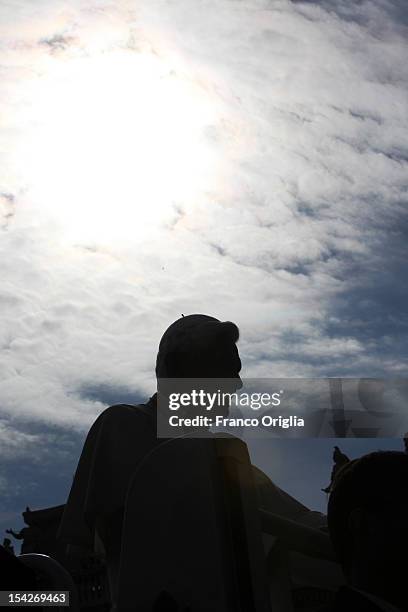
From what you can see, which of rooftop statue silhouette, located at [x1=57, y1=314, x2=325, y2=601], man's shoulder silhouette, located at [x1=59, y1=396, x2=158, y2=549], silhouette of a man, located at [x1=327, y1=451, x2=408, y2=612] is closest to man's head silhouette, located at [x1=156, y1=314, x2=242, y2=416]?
rooftop statue silhouette, located at [x1=57, y1=314, x2=325, y2=601]

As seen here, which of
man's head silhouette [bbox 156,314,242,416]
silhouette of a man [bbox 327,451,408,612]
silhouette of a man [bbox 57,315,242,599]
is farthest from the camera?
man's head silhouette [bbox 156,314,242,416]

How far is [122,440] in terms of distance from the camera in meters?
3.74

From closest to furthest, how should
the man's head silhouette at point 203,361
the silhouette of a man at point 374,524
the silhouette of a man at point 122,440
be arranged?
the silhouette of a man at point 374,524
the silhouette of a man at point 122,440
the man's head silhouette at point 203,361

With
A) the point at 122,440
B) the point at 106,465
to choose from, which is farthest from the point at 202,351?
the point at 106,465

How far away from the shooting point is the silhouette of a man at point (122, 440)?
3568 mm

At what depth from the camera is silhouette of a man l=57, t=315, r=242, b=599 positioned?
140 inches

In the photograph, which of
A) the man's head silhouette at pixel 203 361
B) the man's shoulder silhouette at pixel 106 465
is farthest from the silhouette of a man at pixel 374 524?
the man's shoulder silhouette at pixel 106 465

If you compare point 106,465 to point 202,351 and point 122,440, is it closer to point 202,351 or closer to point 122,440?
point 122,440

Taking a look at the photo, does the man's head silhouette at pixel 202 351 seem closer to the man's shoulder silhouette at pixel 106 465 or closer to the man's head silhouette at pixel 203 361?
the man's head silhouette at pixel 203 361

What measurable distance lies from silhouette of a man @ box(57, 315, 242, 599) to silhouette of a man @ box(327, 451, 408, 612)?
118cm

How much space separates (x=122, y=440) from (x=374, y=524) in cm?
155

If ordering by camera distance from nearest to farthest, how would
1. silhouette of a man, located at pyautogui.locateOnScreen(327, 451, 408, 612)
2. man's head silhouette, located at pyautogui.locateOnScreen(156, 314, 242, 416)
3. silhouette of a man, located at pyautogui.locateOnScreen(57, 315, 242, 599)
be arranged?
silhouette of a man, located at pyautogui.locateOnScreen(327, 451, 408, 612) → silhouette of a man, located at pyautogui.locateOnScreen(57, 315, 242, 599) → man's head silhouette, located at pyautogui.locateOnScreen(156, 314, 242, 416)

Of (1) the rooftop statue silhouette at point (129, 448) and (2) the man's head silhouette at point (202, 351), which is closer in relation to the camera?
(1) the rooftop statue silhouette at point (129, 448)

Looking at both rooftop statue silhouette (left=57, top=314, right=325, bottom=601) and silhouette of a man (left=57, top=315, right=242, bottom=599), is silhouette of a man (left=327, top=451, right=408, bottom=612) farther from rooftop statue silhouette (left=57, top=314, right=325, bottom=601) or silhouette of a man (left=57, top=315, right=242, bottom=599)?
silhouette of a man (left=57, top=315, right=242, bottom=599)
